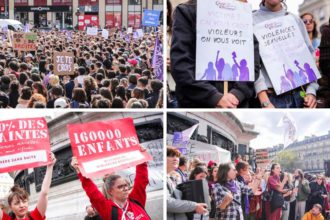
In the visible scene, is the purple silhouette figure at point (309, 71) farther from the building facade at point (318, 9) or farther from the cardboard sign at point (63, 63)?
the cardboard sign at point (63, 63)

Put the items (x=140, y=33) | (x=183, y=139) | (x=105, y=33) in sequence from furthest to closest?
(x=105, y=33), (x=140, y=33), (x=183, y=139)

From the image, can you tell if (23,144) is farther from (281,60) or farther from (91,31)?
(91,31)

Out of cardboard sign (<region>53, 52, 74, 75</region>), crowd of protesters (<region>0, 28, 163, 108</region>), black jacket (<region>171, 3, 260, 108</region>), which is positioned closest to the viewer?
black jacket (<region>171, 3, 260, 108</region>)

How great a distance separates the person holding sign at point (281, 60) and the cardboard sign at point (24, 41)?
452 cm

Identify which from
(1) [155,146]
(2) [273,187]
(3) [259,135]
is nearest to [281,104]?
(3) [259,135]

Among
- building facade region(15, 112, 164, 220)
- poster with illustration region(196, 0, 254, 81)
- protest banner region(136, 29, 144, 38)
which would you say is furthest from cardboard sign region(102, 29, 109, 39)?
poster with illustration region(196, 0, 254, 81)

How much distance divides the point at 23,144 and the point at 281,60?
1.78 m

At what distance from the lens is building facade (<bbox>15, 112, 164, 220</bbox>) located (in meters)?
4.30

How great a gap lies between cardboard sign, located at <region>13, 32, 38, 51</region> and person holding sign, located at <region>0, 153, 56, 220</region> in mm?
4234

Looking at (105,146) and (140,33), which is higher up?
(140,33)

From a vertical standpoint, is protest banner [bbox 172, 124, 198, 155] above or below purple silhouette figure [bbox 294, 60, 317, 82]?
below

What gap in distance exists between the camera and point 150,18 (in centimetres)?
830

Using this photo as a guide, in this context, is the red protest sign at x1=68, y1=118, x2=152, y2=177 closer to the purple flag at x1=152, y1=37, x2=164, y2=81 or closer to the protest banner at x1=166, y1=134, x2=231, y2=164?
the protest banner at x1=166, y1=134, x2=231, y2=164

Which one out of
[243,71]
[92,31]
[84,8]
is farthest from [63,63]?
[92,31]
